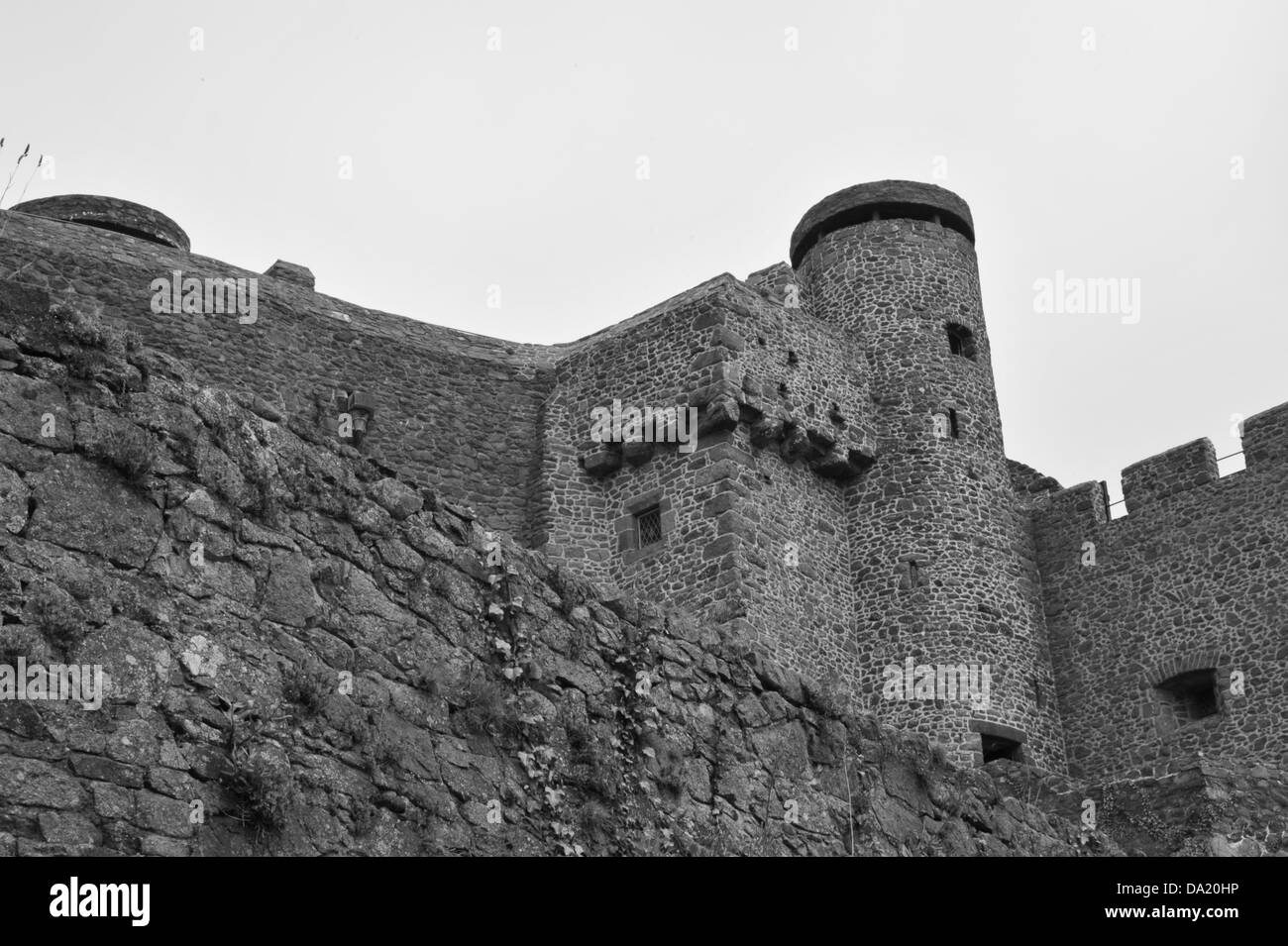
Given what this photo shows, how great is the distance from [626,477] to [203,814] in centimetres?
1572

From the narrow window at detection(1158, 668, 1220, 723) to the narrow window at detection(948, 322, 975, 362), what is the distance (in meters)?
5.45

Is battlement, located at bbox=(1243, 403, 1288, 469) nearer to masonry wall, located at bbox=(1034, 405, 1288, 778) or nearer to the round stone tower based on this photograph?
masonry wall, located at bbox=(1034, 405, 1288, 778)

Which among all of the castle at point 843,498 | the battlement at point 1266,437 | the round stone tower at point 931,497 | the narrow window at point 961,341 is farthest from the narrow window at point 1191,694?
the narrow window at point 961,341

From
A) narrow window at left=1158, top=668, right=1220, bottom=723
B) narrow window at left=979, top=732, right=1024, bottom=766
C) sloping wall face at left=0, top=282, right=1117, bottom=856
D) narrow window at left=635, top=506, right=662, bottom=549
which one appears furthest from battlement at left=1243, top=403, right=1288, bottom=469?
sloping wall face at left=0, top=282, right=1117, bottom=856

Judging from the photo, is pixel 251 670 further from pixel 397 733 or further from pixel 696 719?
pixel 696 719

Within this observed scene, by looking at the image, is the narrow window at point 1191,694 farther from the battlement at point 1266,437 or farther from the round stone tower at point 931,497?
the battlement at point 1266,437

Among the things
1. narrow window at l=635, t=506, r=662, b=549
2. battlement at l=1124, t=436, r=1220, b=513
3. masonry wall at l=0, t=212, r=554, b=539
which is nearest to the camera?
masonry wall at l=0, t=212, r=554, b=539

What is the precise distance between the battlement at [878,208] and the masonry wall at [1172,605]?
4.78 metres

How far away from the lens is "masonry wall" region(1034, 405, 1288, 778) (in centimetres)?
2425

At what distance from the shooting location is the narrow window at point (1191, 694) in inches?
976

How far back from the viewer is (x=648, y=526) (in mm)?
23875
